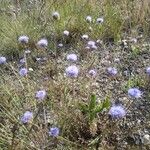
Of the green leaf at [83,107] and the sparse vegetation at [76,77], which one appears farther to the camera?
the green leaf at [83,107]

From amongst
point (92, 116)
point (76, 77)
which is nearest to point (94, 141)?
point (92, 116)

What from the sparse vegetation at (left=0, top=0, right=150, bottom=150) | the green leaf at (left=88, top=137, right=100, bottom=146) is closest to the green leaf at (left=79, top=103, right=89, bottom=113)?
the sparse vegetation at (left=0, top=0, right=150, bottom=150)

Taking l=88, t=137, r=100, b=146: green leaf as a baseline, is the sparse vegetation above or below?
above

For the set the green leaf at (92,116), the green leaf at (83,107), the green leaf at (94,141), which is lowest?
the green leaf at (94,141)

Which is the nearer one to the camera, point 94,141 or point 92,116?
point 94,141

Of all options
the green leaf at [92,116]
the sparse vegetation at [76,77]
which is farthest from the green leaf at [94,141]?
the green leaf at [92,116]

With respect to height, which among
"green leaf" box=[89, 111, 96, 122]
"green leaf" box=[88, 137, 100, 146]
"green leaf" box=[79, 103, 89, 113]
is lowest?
"green leaf" box=[88, 137, 100, 146]

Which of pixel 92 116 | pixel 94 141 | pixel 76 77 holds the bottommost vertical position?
pixel 94 141

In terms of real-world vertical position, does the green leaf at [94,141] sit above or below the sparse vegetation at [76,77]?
below

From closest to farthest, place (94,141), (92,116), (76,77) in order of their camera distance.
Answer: (94,141)
(92,116)
(76,77)

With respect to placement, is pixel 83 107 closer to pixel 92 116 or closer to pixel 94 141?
pixel 92 116

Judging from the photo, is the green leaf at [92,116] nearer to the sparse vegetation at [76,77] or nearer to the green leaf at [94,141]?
the sparse vegetation at [76,77]

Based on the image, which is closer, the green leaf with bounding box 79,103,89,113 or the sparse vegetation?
the sparse vegetation

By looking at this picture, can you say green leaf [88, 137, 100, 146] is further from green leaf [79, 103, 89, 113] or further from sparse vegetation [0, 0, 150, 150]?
green leaf [79, 103, 89, 113]
